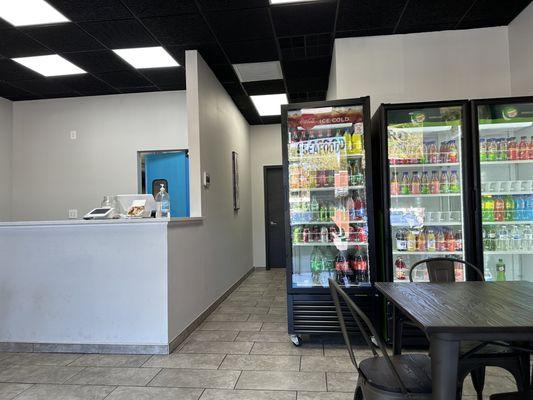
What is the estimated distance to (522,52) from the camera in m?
3.41

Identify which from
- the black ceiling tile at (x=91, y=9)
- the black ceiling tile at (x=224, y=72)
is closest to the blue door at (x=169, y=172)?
the black ceiling tile at (x=224, y=72)

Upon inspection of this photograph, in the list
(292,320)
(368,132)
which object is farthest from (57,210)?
(368,132)

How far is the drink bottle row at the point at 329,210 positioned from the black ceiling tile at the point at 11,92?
14.2 feet

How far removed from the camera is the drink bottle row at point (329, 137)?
3301 mm

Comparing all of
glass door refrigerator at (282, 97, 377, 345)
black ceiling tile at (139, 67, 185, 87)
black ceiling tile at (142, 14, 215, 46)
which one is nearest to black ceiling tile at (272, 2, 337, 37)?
black ceiling tile at (142, 14, 215, 46)

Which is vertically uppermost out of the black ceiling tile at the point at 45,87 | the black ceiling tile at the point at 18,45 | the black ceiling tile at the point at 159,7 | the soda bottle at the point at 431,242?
the black ceiling tile at the point at 159,7

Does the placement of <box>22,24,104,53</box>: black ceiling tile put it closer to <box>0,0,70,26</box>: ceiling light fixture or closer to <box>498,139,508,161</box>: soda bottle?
<box>0,0,70,26</box>: ceiling light fixture

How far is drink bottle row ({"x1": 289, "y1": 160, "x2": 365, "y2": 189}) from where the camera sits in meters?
3.37

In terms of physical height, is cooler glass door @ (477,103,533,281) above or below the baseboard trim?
above

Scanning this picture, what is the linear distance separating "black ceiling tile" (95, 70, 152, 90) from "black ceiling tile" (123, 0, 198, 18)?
56.6 inches

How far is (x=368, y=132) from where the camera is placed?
3172 millimetres

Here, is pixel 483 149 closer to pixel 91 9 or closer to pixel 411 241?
pixel 411 241

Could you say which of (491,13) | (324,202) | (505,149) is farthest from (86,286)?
(491,13)

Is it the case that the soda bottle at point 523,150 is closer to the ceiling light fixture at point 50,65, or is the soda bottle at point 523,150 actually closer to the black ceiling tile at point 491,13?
the black ceiling tile at point 491,13
